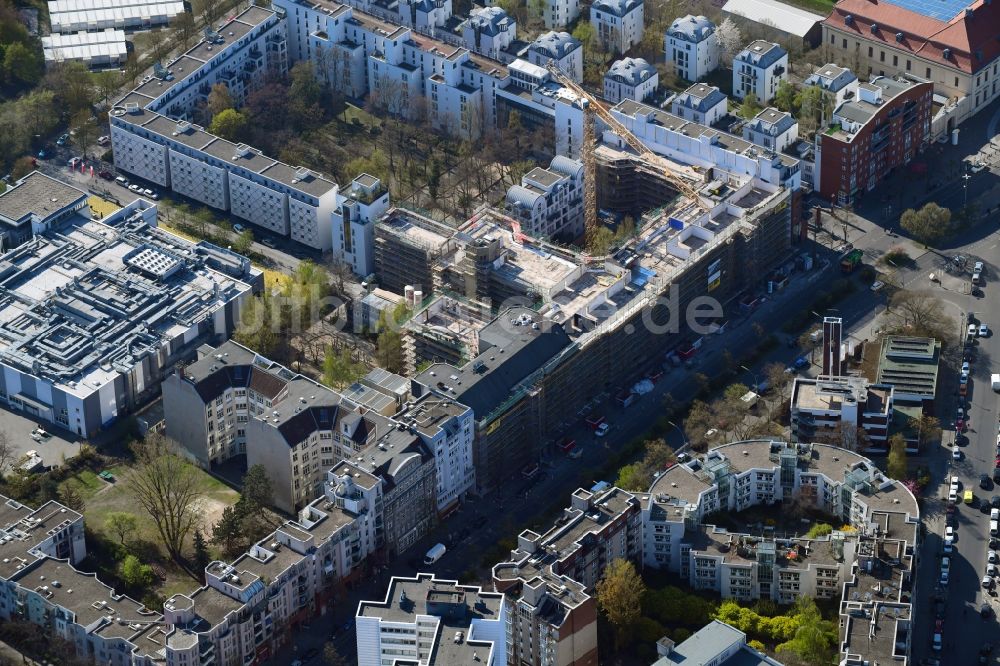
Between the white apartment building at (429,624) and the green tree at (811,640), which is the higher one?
the white apartment building at (429,624)

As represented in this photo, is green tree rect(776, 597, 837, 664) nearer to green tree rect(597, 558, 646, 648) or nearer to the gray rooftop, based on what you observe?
the gray rooftop

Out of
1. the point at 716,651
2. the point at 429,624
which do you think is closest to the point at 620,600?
the point at 716,651

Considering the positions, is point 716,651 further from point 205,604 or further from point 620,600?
point 205,604

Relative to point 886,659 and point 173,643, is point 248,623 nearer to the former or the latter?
point 173,643

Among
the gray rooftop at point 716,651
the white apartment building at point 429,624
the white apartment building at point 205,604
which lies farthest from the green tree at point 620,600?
the white apartment building at point 205,604

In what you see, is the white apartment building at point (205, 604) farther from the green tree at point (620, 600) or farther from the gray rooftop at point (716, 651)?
the gray rooftop at point (716, 651)

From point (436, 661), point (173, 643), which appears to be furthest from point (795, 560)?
point (173, 643)
